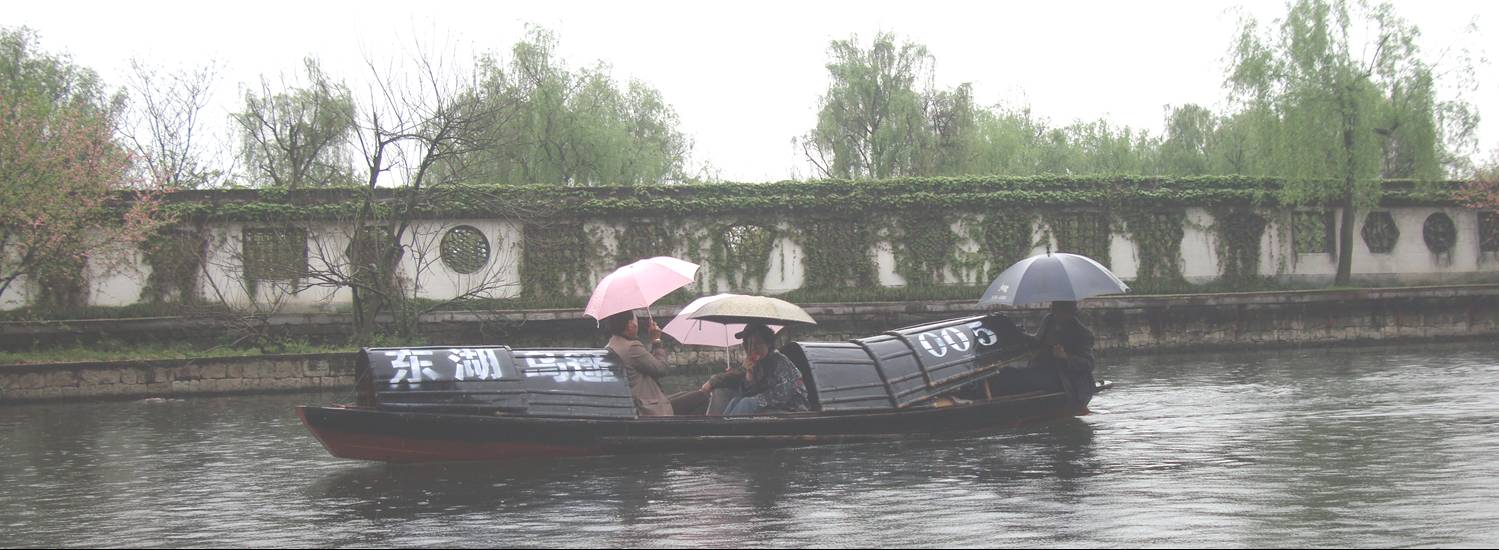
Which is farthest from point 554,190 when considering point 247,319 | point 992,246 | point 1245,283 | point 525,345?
point 1245,283

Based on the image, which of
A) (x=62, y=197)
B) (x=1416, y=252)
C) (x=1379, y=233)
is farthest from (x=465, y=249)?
(x=1416, y=252)

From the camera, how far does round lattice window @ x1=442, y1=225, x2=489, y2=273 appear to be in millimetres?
28875

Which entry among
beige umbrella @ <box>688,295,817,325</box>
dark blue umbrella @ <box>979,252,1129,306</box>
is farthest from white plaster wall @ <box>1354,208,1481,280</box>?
beige umbrella @ <box>688,295,817,325</box>

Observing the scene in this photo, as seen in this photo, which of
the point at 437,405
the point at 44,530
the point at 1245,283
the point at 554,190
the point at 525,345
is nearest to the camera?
the point at 44,530

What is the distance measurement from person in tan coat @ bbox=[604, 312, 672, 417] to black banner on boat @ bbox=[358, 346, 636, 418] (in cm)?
16

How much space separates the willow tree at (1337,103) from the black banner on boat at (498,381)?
2318 centimetres

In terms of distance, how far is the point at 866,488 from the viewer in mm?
10828

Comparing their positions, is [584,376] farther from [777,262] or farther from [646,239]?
[777,262]

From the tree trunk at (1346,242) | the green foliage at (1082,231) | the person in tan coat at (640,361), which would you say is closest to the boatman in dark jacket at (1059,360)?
the person in tan coat at (640,361)

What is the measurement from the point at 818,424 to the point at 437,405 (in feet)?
12.3

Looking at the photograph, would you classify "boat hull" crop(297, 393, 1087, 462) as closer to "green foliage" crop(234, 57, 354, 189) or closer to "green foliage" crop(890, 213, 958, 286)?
"green foliage" crop(890, 213, 958, 286)

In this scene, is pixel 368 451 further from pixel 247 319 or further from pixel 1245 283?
pixel 1245 283

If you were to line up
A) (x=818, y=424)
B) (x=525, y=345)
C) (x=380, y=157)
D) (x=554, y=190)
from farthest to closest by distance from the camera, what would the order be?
(x=554, y=190) → (x=525, y=345) → (x=380, y=157) → (x=818, y=424)

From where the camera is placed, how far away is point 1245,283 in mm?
31812
